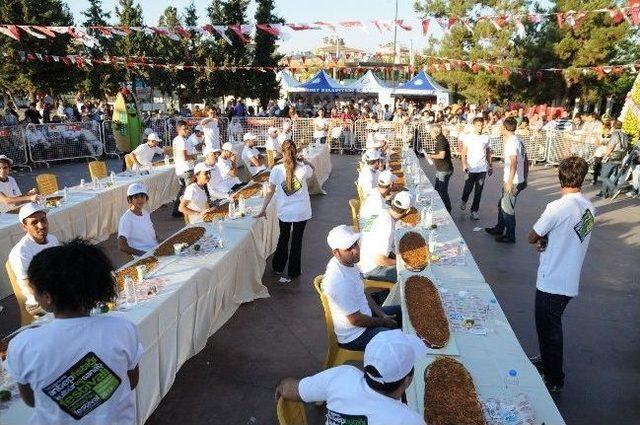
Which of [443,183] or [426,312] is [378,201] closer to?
[426,312]

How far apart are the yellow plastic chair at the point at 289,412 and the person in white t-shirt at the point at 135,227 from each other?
3.44 meters

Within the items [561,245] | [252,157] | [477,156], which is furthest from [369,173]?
[561,245]

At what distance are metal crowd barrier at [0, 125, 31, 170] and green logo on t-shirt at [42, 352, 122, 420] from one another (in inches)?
539

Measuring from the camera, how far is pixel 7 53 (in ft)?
61.5

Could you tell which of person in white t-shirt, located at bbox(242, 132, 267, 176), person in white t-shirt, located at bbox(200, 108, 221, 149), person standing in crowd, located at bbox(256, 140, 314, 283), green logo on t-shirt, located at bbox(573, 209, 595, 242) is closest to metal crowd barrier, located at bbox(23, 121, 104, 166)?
person in white t-shirt, located at bbox(200, 108, 221, 149)

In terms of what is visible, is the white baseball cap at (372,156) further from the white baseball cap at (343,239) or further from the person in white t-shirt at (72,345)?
the person in white t-shirt at (72,345)

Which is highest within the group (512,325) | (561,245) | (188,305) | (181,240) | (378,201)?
(561,245)

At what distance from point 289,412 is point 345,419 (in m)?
0.52

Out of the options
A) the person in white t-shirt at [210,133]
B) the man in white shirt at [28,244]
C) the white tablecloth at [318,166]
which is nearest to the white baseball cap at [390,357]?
the man in white shirt at [28,244]

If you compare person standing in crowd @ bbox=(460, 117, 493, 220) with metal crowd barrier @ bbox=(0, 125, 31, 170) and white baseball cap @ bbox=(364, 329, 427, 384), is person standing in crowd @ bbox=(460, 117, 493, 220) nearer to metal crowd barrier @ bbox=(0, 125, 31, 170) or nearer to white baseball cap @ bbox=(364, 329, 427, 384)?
white baseball cap @ bbox=(364, 329, 427, 384)

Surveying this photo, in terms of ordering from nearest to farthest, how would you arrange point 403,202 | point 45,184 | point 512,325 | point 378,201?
1. point 403,202
2. point 512,325
3. point 378,201
4. point 45,184

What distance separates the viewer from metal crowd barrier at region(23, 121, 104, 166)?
14.5m

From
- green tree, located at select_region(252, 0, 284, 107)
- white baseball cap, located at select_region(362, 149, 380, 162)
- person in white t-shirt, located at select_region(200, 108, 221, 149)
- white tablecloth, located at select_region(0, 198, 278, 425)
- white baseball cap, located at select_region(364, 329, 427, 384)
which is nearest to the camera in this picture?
white baseball cap, located at select_region(364, 329, 427, 384)

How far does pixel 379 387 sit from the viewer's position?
222cm
